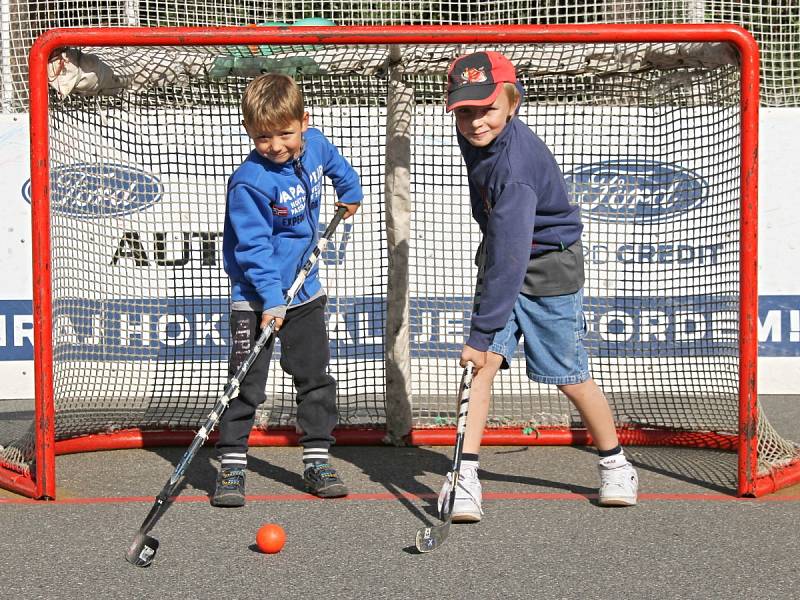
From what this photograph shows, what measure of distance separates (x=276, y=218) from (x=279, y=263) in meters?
0.16

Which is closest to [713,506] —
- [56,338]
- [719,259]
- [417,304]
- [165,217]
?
[719,259]

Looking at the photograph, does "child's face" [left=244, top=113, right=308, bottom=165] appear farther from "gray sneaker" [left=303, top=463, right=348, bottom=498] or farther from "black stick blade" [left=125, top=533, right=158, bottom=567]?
"black stick blade" [left=125, top=533, right=158, bottom=567]

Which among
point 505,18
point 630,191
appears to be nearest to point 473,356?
point 630,191

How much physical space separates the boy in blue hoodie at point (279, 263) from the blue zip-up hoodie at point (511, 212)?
23.1 inches

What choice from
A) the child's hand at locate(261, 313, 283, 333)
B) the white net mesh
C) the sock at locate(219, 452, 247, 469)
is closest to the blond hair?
the child's hand at locate(261, 313, 283, 333)

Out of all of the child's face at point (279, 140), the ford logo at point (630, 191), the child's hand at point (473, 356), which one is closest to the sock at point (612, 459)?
the child's hand at point (473, 356)

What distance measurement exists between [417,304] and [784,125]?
2.15 m

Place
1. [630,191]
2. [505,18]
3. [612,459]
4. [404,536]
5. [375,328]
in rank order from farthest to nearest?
[505,18] → [630,191] → [375,328] → [612,459] → [404,536]

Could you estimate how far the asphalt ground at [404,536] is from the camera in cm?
296

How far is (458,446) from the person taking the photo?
3.52 metres

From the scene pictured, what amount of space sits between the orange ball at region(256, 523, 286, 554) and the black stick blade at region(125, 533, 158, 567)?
0.29m

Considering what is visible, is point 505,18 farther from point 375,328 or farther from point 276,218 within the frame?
point 276,218

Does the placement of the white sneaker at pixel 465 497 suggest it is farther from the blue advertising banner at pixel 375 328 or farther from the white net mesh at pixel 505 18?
the white net mesh at pixel 505 18

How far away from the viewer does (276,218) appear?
3.83 m
